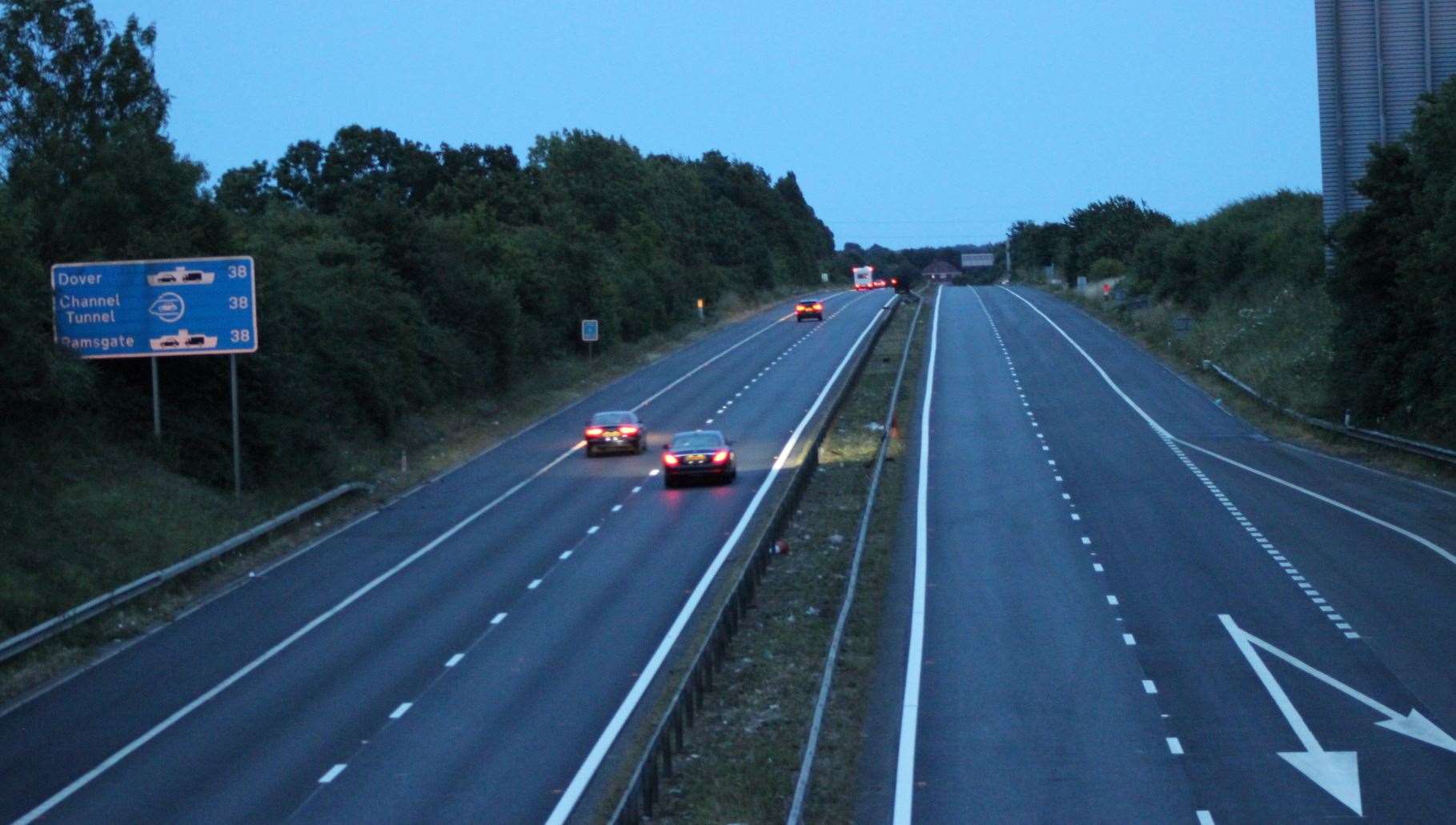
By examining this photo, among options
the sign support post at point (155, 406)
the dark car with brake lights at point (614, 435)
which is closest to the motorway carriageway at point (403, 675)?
the sign support post at point (155, 406)

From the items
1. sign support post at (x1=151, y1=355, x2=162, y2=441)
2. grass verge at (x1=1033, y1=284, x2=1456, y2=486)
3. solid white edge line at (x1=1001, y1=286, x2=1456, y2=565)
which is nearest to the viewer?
solid white edge line at (x1=1001, y1=286, x2=1456, y2=565)

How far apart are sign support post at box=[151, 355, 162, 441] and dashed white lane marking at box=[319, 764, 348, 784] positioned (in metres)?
19.0

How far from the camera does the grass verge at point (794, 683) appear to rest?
1482cm

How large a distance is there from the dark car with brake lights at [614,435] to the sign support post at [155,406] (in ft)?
42.1

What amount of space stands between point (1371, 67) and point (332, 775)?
43.7 m

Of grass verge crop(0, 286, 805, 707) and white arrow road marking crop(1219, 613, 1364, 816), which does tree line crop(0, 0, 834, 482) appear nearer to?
grass verge crop(0, 286, 805, 707)

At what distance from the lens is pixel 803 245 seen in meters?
177

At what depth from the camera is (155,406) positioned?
111 ft

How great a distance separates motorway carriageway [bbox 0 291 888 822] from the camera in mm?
15609

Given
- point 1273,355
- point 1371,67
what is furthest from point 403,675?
point 1273,355

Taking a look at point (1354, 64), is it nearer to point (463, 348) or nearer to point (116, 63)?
point (463, 348)

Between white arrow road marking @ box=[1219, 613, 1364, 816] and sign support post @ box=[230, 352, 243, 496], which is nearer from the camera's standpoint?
white arrow road marking @ box=[1219, 613, 1364, 816]

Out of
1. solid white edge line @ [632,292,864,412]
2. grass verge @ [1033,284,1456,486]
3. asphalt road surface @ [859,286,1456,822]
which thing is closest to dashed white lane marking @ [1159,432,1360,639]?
asphalt road surface @ [859,286,1456,822]

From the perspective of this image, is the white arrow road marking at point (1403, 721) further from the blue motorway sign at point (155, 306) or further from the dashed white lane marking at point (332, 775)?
the blue motorway sign at point (155, 306)
